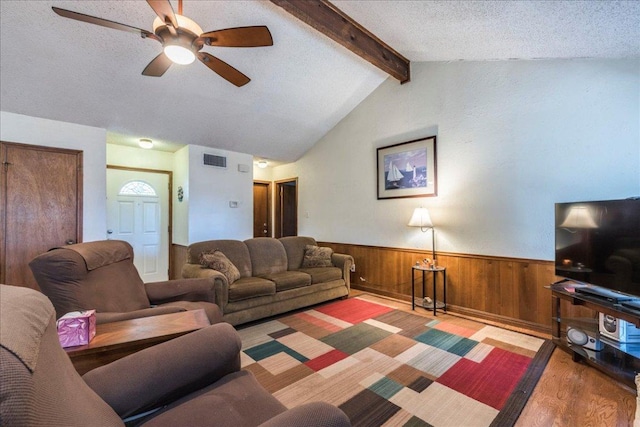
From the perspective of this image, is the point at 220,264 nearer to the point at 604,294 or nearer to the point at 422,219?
the point at 422,219

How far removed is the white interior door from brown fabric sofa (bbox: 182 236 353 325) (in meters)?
1.95

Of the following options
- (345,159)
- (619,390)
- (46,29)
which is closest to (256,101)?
(345,159)

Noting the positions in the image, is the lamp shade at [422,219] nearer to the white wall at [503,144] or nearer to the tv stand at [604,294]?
the white wall at [503,144]

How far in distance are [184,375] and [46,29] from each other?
3.31 meters

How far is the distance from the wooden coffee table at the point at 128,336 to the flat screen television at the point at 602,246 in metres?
2.88

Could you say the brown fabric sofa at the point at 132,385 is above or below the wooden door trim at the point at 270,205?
below

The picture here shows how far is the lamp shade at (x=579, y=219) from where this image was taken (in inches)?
88.7

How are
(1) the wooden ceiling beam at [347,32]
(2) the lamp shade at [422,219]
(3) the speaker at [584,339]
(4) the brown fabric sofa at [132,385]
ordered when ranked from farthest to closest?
(2) the lamp shade at [422,219], (1) the wooden ceiling beam at [347,32], (3) the speaker at [584,339], (4) the brown fabric sofa at [132,385]

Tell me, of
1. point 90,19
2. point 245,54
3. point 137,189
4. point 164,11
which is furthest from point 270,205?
point 164,11

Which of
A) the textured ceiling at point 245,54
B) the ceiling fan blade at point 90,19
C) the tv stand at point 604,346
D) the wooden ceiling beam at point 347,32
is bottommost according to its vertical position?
the tv stand at point 604,346

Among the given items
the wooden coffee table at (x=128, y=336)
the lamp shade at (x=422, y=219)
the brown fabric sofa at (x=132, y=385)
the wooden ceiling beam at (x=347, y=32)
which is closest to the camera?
the brown fabric sofa at (x=132, y=385)

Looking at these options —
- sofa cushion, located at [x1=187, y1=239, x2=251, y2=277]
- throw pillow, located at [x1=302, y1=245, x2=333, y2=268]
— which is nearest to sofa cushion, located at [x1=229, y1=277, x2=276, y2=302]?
sofa cushion, located at [x1=187, y1=239, x2=251, y2=277]

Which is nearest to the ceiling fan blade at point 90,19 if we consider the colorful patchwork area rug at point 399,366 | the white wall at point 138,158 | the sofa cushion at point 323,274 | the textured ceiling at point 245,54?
the textured ceiling at point 245,54

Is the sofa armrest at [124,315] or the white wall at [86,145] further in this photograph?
the white wall at [86,145]
